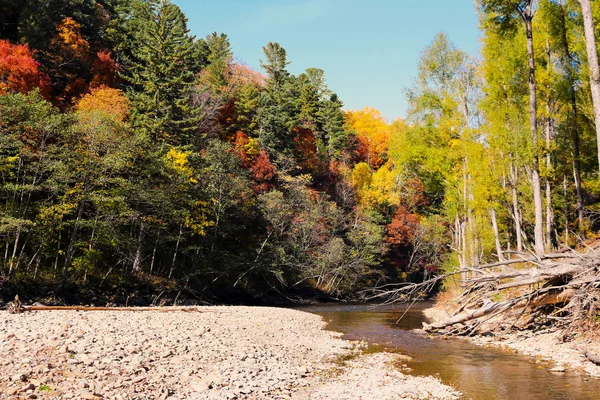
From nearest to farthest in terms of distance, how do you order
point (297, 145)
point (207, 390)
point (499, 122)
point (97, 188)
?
point (207, 390), point (499, 122), point (97, 188), point (297, 145)

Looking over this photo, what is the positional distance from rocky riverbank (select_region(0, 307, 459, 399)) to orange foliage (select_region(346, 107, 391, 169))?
52475mm

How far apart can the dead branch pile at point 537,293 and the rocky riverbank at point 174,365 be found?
2390 mm

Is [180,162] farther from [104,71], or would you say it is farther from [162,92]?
[104,71]

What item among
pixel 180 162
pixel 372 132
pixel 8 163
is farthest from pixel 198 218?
pixel 372 132

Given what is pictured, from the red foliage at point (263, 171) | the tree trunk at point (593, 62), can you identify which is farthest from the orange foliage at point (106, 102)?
the tree trunk at point (593, 62)

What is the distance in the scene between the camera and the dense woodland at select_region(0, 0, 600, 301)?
1759 cm

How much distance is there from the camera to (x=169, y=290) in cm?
2662

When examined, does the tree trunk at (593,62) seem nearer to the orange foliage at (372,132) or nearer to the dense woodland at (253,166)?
the dense woodland at (253,166)

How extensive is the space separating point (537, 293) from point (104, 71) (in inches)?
1636

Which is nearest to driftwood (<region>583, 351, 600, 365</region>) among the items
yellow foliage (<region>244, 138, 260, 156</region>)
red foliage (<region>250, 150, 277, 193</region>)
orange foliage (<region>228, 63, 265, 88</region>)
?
red foliage (<region>250, 150, 277, 193</region>)

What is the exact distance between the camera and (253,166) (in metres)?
41.9

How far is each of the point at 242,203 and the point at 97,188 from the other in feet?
41.5

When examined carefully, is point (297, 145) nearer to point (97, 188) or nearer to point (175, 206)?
point (175, 206)

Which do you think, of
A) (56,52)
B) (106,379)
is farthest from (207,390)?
(56,52)
